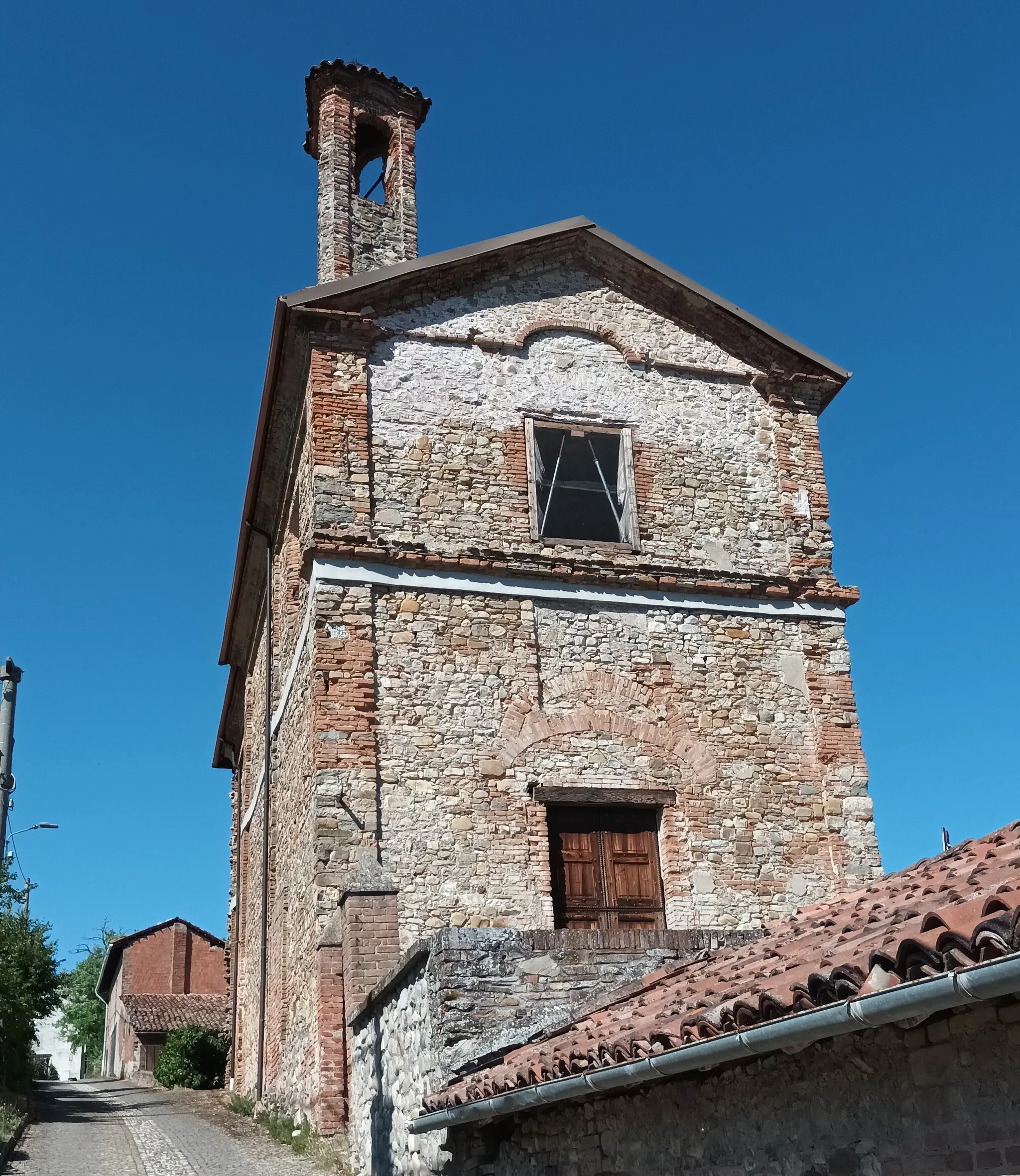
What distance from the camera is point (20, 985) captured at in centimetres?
2002

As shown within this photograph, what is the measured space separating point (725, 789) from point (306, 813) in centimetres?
432

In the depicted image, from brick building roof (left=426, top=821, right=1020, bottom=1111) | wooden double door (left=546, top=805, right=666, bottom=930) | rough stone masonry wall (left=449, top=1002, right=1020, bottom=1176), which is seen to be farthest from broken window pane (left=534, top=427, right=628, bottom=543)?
rough stone masonry wall (left=449, top=1002, right=1020, bottom=1176)

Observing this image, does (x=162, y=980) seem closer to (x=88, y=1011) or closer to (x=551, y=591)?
(x=88, y=1011)

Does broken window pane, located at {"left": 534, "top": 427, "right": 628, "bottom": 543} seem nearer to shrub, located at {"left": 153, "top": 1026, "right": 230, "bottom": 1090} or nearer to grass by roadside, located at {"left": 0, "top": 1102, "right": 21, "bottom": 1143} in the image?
grass by roadside, located at {"left": 0, "top": 1102, "right": 21, "bottom": 1143}

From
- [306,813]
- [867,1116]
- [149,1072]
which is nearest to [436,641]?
[306,813]

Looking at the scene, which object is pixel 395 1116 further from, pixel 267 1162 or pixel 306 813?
pixel 306 813

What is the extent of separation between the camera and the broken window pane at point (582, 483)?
14.2 m

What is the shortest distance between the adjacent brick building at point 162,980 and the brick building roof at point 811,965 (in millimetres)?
30042

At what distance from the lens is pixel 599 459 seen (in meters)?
14.4

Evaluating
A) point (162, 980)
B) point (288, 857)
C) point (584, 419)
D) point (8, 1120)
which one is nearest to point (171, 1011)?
point (162, 980)

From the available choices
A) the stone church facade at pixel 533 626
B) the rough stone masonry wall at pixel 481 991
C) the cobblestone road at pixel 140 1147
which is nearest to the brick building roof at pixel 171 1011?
the cobblestone road at pixel 140 1147

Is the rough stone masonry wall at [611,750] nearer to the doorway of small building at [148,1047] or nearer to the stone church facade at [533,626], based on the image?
the stone church facade at [533,626]

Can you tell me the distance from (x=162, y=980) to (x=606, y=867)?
3232cm

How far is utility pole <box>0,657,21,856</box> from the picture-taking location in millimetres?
13914
